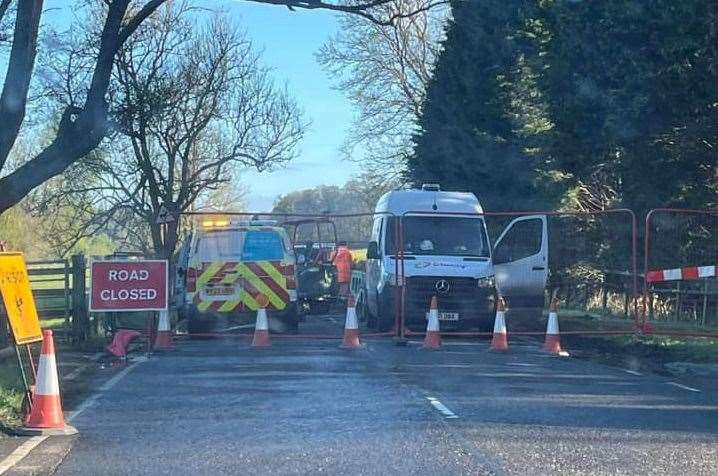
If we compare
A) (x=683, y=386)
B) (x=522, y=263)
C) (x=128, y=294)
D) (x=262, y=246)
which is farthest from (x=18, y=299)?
(x=522, y=263)

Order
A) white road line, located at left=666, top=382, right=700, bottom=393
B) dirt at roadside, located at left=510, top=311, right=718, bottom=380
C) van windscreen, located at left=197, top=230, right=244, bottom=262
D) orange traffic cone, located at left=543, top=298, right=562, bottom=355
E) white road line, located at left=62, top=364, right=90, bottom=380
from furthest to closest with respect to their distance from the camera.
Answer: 1. van windscreen, located at left=197, top=230, right=244, bottom=262
2. orange traffic cone, located at left=543, top=298, right=562, bottom=355
3. dirt at roadside, located at left=510, top=311, right=718, bottom=380
4. white road line, located at left=62, top=364, right=90, bottom=380
5. white road line, located at left=666, top=382, right=700, bottom=393

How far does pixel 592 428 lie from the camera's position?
8.77 m

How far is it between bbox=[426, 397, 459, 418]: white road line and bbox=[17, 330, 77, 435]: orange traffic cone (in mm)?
3242

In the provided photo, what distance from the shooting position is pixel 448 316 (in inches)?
707

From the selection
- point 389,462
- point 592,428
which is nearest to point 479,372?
point 592,428

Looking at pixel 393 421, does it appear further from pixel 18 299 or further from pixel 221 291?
pixel 221 291

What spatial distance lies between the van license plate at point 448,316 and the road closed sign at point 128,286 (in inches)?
197

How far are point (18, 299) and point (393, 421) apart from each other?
359 cm

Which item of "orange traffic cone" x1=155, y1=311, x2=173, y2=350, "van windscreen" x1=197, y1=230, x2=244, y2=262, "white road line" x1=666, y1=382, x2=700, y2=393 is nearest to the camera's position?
"white road line" x1=666, y1=382, x2=700, y2=393

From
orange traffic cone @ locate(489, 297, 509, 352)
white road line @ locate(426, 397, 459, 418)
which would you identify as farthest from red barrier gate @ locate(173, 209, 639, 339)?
white road line @ locate(426, 397, 459, 418)

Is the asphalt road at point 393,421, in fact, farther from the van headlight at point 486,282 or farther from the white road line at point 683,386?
the van headlight at point 486,282

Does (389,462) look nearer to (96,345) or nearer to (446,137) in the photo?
(96,345)

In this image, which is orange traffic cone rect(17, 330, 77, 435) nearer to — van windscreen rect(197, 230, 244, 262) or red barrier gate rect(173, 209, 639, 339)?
red barrier gate rect(173, 209, 639, 339)

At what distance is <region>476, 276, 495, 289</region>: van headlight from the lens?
59.5 feet
